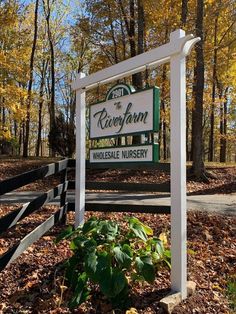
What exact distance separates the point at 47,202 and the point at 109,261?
212cm

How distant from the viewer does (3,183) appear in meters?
4.19

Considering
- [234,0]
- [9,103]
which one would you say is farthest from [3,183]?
[234,0]

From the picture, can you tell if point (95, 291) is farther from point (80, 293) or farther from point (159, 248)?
point (159, 248)

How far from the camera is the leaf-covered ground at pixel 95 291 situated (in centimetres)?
406

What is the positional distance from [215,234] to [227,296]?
1973mm

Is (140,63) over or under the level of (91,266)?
over

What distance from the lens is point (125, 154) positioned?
4938 millimetres

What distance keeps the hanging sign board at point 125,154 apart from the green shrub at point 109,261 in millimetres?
739

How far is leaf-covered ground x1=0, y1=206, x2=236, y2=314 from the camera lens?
13.3ft

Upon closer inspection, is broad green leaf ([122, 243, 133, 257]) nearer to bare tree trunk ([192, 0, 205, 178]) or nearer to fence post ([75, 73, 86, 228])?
fence post ([75, 73, 86, 228])

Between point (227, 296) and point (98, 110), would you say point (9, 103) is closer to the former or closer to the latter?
point (98, 110)

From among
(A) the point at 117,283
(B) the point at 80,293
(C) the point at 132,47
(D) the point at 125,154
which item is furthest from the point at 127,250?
(C) the point at 132,47

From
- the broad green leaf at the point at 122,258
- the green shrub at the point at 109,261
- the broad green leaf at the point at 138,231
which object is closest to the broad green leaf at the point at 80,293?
the green shrub at the point at 109,261

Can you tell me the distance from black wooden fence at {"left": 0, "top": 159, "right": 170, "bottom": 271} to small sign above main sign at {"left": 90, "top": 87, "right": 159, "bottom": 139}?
1.51ft
